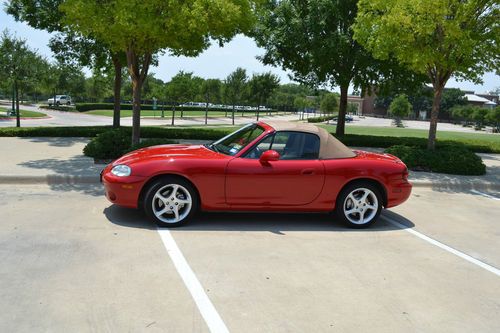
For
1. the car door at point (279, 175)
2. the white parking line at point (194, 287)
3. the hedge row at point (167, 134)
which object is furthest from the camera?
the hedge row at point (167, 134)

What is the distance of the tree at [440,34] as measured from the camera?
1044 centimetres

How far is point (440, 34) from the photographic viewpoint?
36.4ft

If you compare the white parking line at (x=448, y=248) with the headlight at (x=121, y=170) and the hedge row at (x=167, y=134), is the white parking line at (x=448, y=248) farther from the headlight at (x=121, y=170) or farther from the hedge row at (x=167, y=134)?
the hedge row at (x=167, y=134)

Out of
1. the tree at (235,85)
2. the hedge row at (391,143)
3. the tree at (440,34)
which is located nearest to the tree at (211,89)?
the tree at (235,85)

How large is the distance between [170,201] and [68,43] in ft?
48.6

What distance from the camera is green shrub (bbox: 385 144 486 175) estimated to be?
38.1 feet

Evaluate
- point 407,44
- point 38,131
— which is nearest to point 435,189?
point 407,44

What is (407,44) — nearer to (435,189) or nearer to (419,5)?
(419,5)

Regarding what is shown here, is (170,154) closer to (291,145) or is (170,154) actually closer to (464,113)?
(291,145)

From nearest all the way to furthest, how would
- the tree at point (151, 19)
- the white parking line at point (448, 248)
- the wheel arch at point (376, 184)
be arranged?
the white parking line at point (448, 248), the wheel arch at point (376, 184), the tree at point (151, 19)

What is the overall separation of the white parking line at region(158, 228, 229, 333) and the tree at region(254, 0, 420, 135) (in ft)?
41.3

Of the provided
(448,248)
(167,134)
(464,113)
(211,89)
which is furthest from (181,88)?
(464,113)

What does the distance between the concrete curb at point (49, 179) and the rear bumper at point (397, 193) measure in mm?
5518

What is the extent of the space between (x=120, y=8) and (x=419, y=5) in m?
6.69
